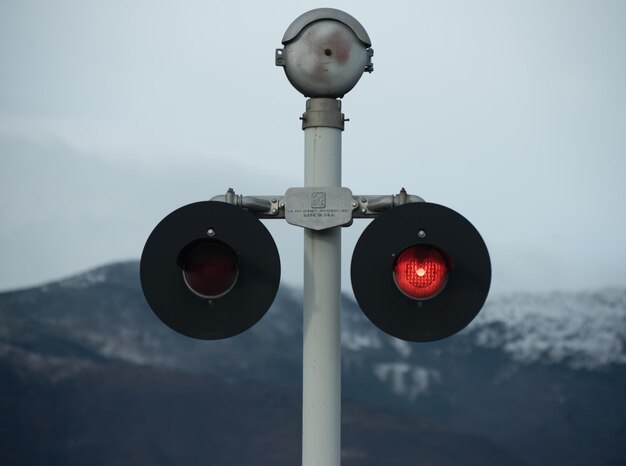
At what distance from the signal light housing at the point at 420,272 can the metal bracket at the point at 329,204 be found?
326mm

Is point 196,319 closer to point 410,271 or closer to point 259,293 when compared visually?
point 259,293

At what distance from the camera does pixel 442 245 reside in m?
3.79

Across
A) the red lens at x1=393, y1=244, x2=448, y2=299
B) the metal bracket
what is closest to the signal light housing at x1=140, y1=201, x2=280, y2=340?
the metal bracket

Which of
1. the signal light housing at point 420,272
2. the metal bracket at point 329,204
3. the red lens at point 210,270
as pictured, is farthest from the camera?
the metal bracket at point 329,204

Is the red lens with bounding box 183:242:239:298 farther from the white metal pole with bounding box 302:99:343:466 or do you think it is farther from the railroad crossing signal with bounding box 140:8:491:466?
the white metal pole with bounding box 302:99:343:466

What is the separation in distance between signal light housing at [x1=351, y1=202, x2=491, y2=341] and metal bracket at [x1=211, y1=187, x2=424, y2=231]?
0.33 meters

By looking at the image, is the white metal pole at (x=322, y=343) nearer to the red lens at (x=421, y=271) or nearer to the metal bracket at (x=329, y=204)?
the metal bracket at (x=329, y=204)

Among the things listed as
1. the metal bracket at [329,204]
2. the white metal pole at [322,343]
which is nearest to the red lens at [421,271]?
the metal bracket at [329,204]

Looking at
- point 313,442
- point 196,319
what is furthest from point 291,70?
point 313,442

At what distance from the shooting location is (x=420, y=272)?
12.6 ft

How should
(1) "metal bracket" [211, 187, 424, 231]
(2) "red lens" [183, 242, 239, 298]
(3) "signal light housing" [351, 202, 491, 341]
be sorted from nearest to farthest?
(3) "signal light housing" [351, 202, 491, 341]
(2) "red lens" [183, 242, 239, 298]
(1) "metal bracket" [211, 187, 424, 231]

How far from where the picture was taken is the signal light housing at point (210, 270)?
385cm

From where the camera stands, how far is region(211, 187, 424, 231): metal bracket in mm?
4086

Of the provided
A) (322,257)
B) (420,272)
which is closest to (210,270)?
(322,257)
